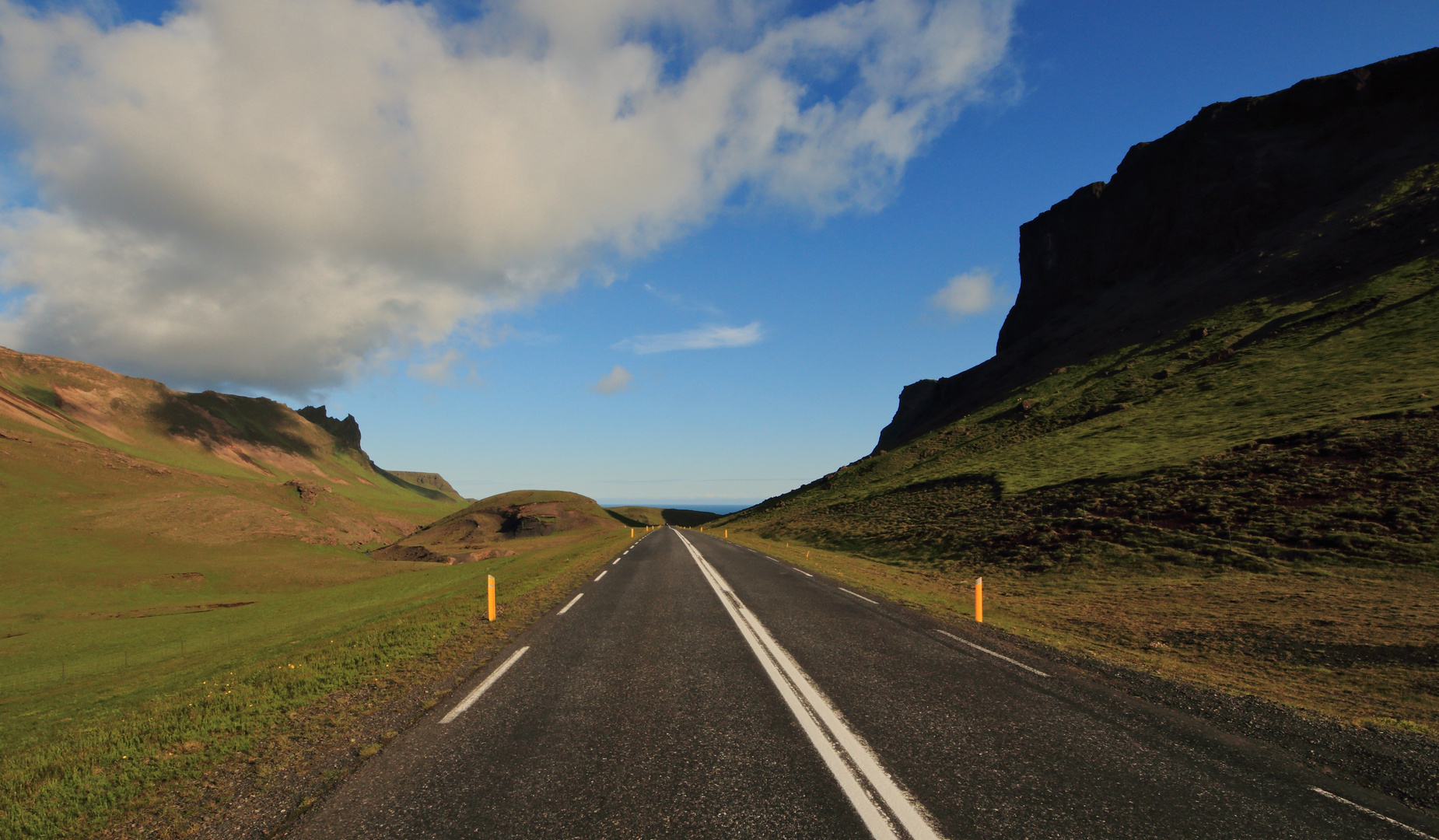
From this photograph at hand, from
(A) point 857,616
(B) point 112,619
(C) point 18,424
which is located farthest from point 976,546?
(C) point 18,424

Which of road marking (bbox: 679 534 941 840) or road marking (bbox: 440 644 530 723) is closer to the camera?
road marking (bbox: 679 534 941 840)

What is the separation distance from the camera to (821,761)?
5.03 metres

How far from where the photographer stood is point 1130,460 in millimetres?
40500

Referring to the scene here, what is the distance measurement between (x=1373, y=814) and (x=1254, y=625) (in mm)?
13859

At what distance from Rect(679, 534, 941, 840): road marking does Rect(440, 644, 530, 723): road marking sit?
150 inches

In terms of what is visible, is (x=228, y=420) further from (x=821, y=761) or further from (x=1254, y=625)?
(x=1254, y=625)

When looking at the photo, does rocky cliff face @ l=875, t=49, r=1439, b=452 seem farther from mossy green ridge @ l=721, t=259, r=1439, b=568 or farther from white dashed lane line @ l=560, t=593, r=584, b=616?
white dashed lane line @ l=560, t=593, r=584, b=616

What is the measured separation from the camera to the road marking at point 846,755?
3.92 metres

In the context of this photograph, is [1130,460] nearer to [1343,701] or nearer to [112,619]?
[1343,701]

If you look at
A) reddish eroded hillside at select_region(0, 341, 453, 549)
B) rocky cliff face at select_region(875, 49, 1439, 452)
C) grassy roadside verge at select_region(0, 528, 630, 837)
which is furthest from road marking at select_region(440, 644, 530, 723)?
rocky cliff face at select_region(875, 49, 1439, 452)

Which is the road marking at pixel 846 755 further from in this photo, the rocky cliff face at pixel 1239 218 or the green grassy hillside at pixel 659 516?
the green grassy hillside at pixel 659 516

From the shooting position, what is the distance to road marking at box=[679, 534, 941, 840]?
392cm

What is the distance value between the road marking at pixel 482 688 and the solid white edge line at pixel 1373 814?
26.8ft

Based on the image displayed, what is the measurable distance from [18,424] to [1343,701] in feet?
416
